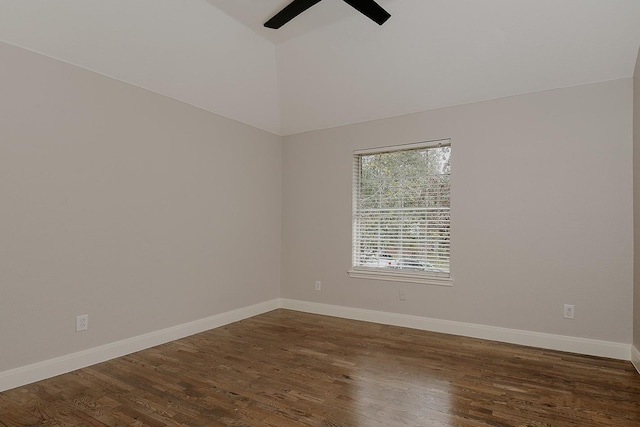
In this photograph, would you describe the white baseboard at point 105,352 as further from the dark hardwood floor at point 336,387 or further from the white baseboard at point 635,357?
the white baseboard at point 635,357

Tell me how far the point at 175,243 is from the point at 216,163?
108 cm

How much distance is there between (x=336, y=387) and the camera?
2689mm

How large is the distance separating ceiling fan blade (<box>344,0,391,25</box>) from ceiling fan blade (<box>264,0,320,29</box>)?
29 cm

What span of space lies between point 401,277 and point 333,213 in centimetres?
124

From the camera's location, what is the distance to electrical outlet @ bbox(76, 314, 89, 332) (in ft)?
10.1

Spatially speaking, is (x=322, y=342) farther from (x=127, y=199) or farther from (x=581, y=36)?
(x=581, y=36)

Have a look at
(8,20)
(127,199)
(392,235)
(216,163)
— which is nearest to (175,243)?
(127,199)

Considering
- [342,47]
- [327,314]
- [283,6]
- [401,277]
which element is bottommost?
[327,314]

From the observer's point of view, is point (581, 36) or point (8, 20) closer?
point (8, 20)

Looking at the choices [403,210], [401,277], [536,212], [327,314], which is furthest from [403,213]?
[327,314]

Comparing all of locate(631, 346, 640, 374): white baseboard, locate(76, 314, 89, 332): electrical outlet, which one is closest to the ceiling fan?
locate(76, 314, 89, 332): electrical outlet

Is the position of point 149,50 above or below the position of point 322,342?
above

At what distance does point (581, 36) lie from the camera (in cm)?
317

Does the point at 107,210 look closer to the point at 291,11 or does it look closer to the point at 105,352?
the point at 105,352
